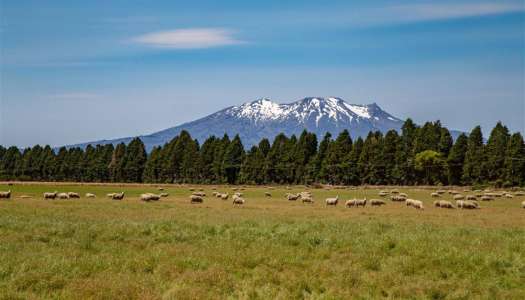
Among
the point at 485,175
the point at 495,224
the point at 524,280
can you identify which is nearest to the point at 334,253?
the point at 524,280

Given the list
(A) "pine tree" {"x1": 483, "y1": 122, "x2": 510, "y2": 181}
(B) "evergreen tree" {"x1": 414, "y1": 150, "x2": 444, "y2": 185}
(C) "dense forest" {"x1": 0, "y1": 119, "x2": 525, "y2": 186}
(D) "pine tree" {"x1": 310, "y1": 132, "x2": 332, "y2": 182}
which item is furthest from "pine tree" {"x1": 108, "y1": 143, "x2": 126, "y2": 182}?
(A) "pine tree" {"x1": 483, "y1": 122, "x2": 510, "y2": 181}

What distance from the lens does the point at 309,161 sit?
126688mm

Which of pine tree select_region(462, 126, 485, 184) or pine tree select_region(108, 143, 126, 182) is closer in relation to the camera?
pine tree select_region(462, 126, 485, 184)

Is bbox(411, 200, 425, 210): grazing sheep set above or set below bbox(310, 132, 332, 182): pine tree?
below

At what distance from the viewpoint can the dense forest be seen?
345ft

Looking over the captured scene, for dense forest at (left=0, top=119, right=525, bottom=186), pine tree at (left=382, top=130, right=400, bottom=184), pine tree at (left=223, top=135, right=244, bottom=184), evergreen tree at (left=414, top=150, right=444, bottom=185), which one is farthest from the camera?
pine tree at (left=223, top=135, right=244, bottom=184)

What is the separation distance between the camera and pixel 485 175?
103875 millimetres

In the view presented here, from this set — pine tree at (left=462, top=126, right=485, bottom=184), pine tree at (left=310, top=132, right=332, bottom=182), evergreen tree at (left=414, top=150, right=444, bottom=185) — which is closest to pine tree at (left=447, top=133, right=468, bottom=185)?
pine tree at (left=462, top=126, right=485, bottom=184)

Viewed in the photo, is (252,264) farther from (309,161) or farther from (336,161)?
(309,161)

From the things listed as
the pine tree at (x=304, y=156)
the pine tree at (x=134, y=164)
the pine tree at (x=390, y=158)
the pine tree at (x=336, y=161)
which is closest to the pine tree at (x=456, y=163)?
the pine tree at (x=390, y=158)

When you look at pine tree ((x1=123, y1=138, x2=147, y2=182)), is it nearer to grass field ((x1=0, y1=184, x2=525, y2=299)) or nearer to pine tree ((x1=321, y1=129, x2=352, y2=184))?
pine tree ((x1=321, y1=129, x2=352, y2=184))

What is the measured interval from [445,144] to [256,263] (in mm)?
105628

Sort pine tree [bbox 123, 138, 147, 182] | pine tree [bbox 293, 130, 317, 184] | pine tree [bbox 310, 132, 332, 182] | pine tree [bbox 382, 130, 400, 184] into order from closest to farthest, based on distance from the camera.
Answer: pine tree [bbox 382, 130, 400, 184] < pine tree [bbox 310, 132, 332, 182] < pine tree [bbox 293, 130, 317, 184] < pine tree [bbox 123, 138, 147, 182]

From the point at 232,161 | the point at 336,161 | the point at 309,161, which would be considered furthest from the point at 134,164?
the point at 336,161
